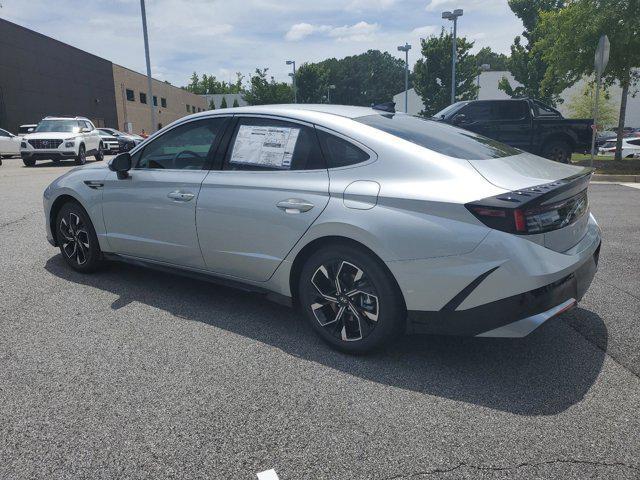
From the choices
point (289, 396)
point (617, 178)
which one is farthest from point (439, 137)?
point (617, 178)

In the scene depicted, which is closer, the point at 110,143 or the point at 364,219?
the point at 364,219

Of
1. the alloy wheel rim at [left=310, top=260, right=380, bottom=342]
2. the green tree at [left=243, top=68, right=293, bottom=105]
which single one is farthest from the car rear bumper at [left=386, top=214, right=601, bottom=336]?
the green tree at [left=243, top=68, right=293, bottom=105]

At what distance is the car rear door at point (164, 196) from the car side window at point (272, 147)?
220 millimetres

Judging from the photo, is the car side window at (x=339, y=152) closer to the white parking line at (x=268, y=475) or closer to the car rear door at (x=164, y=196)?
the car rear door at (x=164, y=196)

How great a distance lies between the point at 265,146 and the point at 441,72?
4168 cm

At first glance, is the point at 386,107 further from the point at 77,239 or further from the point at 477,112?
the point at 477,112

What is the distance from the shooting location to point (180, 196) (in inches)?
156

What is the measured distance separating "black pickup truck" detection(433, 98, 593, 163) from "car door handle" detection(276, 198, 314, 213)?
11000mm

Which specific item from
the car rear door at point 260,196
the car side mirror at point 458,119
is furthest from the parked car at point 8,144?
the car rear door at point 260,196

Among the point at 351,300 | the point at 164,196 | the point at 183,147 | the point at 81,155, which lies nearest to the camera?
the point at 351,300

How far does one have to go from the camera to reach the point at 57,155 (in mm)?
18625

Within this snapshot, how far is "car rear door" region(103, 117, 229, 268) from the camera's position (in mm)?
3961

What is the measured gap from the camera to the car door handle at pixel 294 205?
3277mm

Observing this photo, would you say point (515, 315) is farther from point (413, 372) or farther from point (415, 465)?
point (415, 465)
